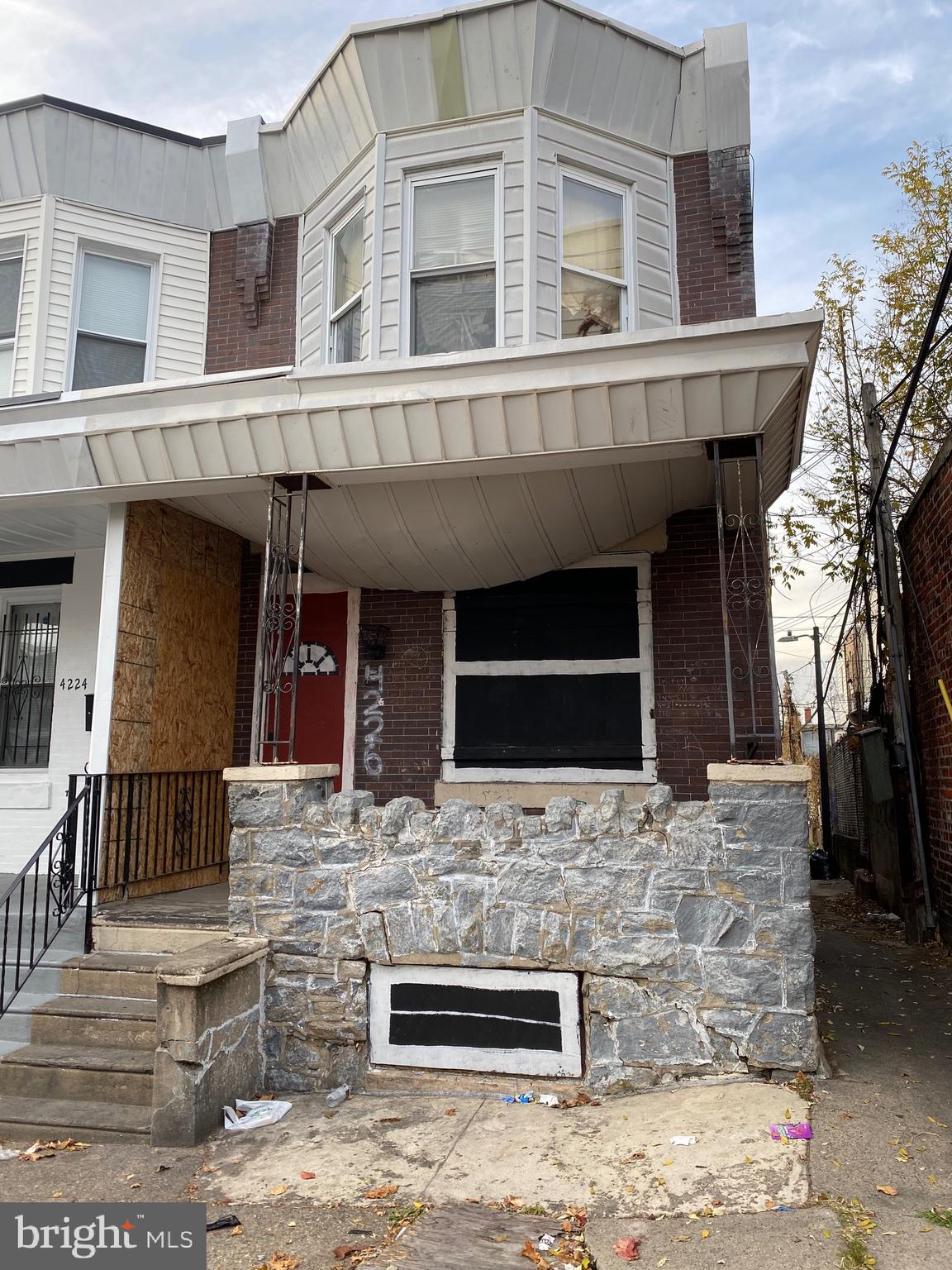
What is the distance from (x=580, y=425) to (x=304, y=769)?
2730mm

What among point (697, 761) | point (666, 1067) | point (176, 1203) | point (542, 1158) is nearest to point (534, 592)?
point (697, 761)

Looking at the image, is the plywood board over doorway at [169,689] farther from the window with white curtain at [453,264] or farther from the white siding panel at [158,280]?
the window with white curtain at [453,264]

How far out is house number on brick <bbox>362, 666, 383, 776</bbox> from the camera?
25.4 ft

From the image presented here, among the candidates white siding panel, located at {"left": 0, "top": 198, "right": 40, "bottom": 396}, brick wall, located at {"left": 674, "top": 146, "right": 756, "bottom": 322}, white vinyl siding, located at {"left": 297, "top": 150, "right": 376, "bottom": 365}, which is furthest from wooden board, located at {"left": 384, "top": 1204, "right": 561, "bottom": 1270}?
white siding panel, located at {"left": 0, "top": 198, "right": 40, "bottom": 396}

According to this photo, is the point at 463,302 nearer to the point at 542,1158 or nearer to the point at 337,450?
the point at 337,450

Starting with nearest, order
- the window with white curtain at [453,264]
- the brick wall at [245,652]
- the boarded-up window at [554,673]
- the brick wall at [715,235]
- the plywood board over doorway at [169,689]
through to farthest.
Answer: the plywood board over doorway at [169,689] < the window with white curtain at [453,264] < the boarded-up window at [554,673] < the brick wall at [715,235] < the brick wall at [245,652]

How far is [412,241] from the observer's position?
7.24 meters

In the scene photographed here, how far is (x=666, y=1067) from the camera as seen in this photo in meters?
4.57

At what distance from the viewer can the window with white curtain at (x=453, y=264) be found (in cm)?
704

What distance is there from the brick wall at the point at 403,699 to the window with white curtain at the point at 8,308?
4099mm

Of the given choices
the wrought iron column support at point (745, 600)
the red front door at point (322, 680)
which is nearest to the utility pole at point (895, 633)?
the wrought iron column support at point (745, 600)

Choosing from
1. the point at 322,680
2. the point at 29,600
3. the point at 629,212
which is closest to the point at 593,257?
the point at 629,212

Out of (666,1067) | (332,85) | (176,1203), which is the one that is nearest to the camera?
(176,1203)

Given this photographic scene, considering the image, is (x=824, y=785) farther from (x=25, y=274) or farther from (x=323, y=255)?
(x=25, y=274)
